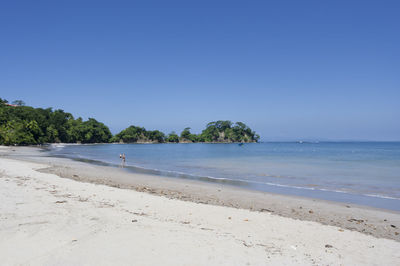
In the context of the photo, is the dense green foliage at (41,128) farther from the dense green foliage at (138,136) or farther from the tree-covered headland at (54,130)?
the dense green foliage at (138,136)

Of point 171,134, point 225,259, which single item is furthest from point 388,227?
point 171,134

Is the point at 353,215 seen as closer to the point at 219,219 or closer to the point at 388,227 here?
the point at 388,227

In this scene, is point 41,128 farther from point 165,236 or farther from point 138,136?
point 138,136

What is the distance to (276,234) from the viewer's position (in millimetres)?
5805

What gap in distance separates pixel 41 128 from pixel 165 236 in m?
Answer: 84.3

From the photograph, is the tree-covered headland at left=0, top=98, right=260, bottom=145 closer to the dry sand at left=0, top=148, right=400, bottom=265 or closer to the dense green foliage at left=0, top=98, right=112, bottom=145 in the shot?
the dense green foliage at left=0, top=98, right=112, bottom=145

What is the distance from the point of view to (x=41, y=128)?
249 ft

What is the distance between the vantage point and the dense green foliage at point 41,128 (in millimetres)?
58031

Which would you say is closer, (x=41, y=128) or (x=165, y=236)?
(x=165, y=236)

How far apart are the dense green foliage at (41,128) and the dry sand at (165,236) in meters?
59.2

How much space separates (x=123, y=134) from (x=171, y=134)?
4082 cm

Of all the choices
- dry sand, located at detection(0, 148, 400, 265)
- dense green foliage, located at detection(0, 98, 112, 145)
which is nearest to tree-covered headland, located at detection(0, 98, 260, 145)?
dense green foliage, located at detection(0, 98, 112, 145)

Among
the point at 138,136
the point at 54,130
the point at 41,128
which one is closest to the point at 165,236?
the point at 41,128

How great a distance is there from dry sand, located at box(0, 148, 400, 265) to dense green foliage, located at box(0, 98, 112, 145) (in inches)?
2330
